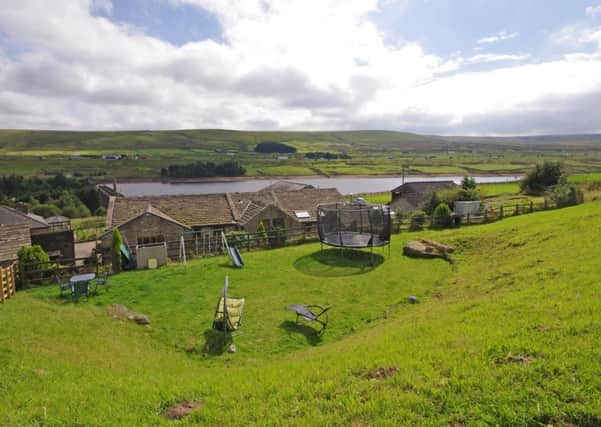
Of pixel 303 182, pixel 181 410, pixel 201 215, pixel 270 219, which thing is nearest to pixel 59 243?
pixel 201 215

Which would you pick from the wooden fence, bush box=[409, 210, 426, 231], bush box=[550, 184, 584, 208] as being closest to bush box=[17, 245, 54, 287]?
the wooden fence

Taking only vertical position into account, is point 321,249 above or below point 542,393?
below

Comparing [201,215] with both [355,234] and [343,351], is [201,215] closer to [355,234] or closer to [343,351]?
[355,234]

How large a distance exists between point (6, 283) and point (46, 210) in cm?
6097

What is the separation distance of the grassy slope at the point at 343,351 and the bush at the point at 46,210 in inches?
2332

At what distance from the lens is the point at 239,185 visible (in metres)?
121

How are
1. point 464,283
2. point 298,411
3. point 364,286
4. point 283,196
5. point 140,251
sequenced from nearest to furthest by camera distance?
1. point 298,411
2. point 464,283
3. point 364,286
4. point 140,251
5. point 283,196

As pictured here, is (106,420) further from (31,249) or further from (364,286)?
(31,249)

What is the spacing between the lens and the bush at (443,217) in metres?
27.8

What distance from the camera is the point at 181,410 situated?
593cm

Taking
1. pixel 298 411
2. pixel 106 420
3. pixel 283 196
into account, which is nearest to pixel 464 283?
pixel 298 411

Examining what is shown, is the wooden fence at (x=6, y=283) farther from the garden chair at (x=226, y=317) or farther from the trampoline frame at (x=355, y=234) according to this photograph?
the trampoline frame at (x=355, y=234)

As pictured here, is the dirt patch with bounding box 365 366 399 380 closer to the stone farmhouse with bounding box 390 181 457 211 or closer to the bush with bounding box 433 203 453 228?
the bush with bounding box 433 203 453 228

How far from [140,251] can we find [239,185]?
103m
